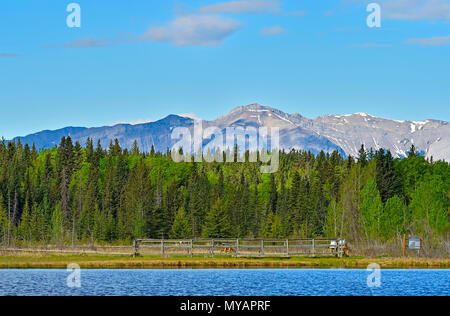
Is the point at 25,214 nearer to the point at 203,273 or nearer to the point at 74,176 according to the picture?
the point at 74,176

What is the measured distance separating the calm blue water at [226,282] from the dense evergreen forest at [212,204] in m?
36.5

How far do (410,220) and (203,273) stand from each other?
56.5m

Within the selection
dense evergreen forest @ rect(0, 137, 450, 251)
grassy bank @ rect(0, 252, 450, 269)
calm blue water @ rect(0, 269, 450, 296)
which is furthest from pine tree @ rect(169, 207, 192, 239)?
calm blue water @ rect(0, 269, 450, 296)

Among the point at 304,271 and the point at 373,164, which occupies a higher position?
the point at 373,164

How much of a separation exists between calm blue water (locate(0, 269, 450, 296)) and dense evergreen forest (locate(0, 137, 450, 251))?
1437 inches

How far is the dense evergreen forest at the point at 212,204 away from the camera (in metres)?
91.7

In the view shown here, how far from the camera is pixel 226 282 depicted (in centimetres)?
3903

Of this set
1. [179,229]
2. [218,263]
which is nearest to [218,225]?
[179,229]

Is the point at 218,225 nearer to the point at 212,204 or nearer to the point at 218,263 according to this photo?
the point at 212,204

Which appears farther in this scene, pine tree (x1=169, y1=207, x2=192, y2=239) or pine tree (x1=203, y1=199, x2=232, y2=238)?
pine tree (x1=169, y1=207, x2=192, y2=239)

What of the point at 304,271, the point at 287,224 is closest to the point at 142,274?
the point at 304,271

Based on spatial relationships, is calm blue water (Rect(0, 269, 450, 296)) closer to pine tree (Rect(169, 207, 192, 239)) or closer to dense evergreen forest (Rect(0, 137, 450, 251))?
dense evergreen forest (Rect(0, 137, 450, 251))

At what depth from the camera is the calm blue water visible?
34.4 meters
